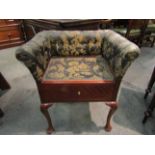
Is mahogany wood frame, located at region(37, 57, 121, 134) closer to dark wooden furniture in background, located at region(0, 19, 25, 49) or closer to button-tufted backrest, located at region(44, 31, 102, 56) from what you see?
button-tufted backrest, located at region(44, 31, 102, 56)

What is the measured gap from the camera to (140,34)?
269cm

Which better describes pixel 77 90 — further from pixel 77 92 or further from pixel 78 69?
pixel 78 69

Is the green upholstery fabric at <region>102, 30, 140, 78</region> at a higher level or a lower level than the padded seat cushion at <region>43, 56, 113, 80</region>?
higher

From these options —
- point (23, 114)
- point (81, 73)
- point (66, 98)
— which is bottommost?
point (23, 114)

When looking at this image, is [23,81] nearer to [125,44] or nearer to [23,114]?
[23,114]

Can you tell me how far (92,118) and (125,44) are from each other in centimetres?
84

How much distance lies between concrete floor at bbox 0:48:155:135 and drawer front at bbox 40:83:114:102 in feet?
1.21

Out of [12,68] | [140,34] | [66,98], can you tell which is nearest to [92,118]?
[66,98]

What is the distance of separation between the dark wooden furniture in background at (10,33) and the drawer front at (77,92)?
234 cm

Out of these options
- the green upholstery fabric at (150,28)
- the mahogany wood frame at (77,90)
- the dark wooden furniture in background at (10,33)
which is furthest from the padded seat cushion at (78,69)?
the dark wooden furniture in background at (10,33)

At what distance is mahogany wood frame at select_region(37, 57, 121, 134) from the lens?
1.15 meters

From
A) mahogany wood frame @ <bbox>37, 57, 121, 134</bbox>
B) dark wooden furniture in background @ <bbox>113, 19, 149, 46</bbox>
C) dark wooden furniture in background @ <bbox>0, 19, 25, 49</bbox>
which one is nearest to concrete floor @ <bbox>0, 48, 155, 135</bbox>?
mahogany wood frame @ <bbox>37, 57, 121, 134</bbox>

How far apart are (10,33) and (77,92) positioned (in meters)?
2.51

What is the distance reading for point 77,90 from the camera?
3.87 feet
